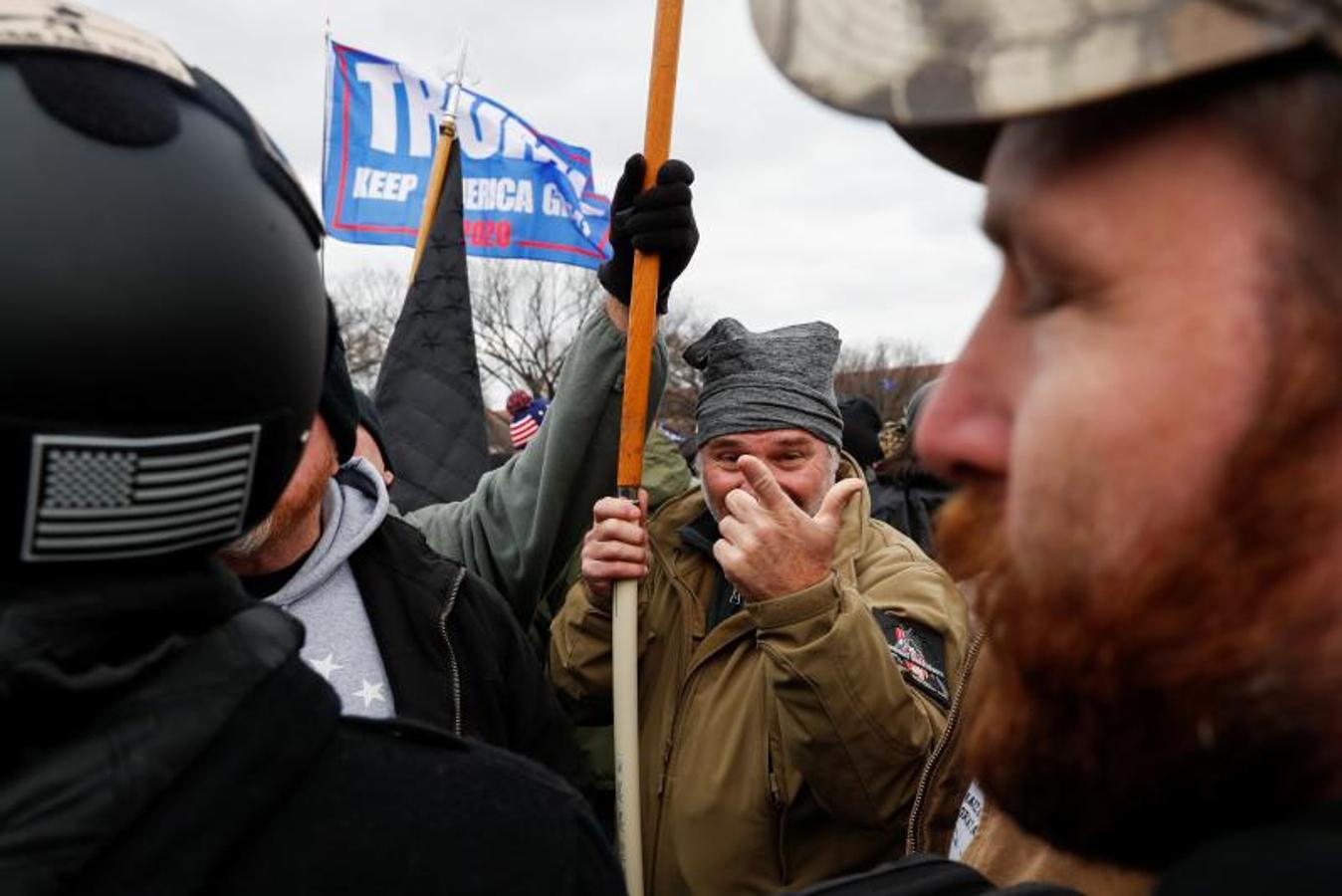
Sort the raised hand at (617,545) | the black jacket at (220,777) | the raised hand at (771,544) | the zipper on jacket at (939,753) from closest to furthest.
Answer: the black jacket at (220,777) → the zipper on jacket at (939,753) → the raised hand at (771,544) → the raised hand at (617,545)

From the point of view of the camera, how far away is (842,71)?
93 cm

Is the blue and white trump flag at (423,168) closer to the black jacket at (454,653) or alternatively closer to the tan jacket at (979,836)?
the black jacket at (454,653)

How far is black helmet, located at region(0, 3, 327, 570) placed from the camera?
1.02 meters

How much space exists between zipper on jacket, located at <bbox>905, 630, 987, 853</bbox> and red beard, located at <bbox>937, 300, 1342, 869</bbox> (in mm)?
1264

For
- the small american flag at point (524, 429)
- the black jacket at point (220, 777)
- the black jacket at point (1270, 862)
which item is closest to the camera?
the black jacket at point (1270, 862)

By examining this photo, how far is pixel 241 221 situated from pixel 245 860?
0.65 m

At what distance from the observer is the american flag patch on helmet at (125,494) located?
1.04 meters

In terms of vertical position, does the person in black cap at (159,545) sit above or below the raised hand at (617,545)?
above

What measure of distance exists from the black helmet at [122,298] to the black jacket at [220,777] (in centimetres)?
8

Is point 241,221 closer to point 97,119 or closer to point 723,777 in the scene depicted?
point 97,119

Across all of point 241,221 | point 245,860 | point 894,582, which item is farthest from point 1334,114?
point 894,582

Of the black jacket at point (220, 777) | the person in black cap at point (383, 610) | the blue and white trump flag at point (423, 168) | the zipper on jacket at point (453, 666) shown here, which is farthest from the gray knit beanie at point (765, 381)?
the blue and white trump flag at point (423, 168)

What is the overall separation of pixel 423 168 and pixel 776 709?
18.4 feet

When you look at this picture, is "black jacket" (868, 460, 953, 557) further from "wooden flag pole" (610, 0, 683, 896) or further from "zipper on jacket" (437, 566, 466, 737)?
"zipper on jacket" (437, 566, 466, 737)
